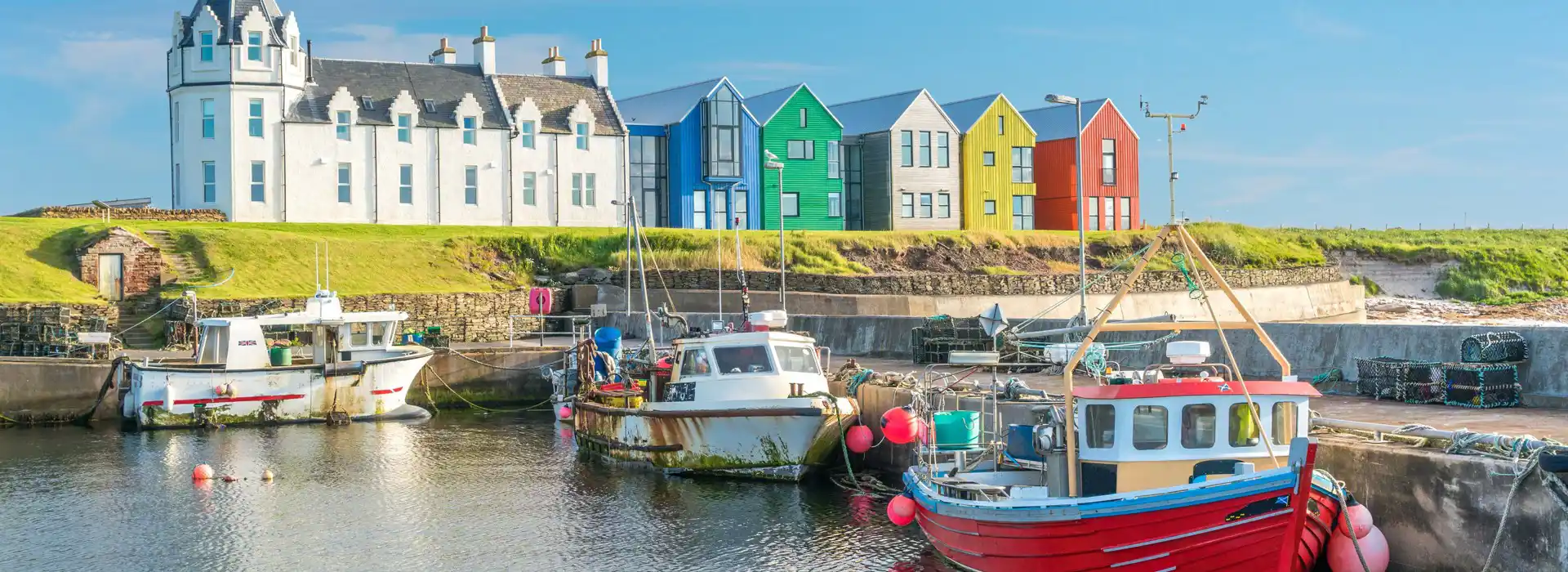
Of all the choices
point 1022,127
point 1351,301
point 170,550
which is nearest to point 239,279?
point 170,550

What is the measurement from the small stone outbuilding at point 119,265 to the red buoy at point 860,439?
26.1m

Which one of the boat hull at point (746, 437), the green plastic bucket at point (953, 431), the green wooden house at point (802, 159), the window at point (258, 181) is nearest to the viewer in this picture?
the green plastic bucket at point (953, 431)

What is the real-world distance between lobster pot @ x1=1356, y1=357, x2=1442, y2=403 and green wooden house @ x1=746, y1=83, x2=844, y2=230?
122 ft

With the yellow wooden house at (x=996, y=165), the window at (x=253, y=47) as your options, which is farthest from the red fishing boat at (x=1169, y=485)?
the yellow wooden house at (x=996, y=165)

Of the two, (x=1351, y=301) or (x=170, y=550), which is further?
(x=1351, y=301)

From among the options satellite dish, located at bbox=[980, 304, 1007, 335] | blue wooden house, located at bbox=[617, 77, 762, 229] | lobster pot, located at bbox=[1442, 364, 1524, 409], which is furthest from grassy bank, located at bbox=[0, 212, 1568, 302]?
lobster pot, located at bbox=[1442, 364, 1524, 409]

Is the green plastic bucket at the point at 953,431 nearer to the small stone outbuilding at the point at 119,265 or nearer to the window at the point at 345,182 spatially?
the small stone outbuilding at the point at 119,265

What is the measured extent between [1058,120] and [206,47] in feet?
114

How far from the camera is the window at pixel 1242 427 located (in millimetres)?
14047

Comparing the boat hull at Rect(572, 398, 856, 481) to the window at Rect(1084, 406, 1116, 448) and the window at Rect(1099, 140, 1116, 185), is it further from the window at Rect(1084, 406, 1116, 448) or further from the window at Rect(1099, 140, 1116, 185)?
the window at Rect(1099, 140, 1116, 185)

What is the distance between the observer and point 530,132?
54.3 metres

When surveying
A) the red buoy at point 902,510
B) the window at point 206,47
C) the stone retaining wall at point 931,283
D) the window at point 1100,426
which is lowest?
the red buoy at point 902,510

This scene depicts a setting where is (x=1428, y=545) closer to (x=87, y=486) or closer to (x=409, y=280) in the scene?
(x=87, y=486)

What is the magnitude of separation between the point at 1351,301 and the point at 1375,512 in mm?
44215
